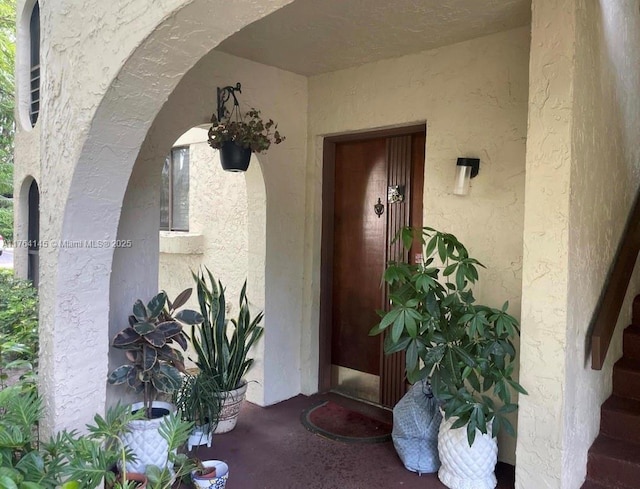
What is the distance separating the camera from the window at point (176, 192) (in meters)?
4.75

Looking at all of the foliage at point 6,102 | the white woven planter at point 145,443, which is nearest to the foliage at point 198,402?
the white woven planter at point 145,443

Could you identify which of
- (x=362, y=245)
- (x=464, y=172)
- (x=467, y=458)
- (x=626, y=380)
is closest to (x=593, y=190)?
(x=464, y=172)

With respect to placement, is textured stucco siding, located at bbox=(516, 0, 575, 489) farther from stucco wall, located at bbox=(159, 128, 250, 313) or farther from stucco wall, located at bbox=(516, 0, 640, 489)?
stucco wall, located at bbox=(159, 128, 250, 313)

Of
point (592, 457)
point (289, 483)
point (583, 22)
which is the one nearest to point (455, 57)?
point (583, 22)

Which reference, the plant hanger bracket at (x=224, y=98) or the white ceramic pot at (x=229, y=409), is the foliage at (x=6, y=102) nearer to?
the plant hanger bracket at (x=224, y=98)

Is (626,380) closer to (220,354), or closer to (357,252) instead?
(357,252)

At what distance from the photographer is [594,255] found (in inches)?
100

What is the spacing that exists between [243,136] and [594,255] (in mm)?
2184

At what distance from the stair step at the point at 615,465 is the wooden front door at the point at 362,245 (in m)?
1.39

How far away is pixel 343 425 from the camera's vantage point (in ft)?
11.4

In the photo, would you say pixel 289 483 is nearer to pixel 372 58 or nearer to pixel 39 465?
pixel 39 465

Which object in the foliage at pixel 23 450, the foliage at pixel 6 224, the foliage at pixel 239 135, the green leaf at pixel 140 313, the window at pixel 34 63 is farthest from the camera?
the foliage at pixel 6 224

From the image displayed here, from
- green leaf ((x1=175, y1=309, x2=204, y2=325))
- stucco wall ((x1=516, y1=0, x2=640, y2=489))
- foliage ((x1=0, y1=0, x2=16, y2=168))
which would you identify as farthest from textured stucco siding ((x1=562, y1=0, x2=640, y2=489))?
foliage ((x1=0, y1=0, x2=16, y2=168))

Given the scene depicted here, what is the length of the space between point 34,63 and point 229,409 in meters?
3.44
